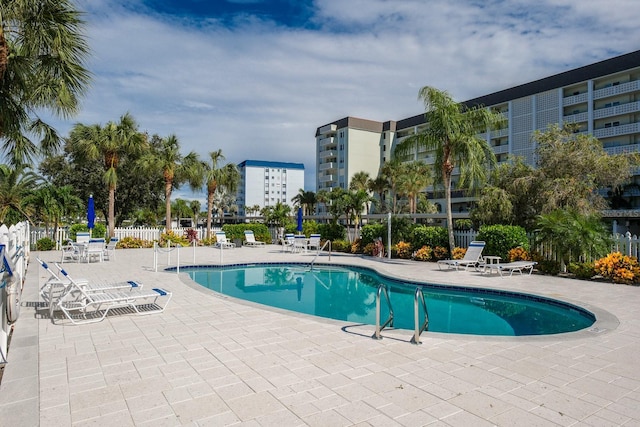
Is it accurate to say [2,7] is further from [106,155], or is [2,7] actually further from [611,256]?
[106,155]

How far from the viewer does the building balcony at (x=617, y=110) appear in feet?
125

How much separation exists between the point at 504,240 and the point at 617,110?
118 feet

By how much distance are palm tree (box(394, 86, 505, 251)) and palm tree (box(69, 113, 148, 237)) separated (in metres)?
17.1

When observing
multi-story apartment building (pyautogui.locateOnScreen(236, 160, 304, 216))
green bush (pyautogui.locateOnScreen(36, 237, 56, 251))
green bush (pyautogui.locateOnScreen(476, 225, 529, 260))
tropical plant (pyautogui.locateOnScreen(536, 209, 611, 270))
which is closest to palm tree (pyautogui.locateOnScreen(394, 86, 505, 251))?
green bush (pyautogui.locateOnScreen(476, 225, 529, 260))

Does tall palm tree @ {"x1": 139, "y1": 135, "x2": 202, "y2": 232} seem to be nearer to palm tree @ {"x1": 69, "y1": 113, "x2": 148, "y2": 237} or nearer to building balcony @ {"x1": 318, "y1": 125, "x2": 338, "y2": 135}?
palm tree @ {"x1": 69, "y1": 113, "x2": 148, "y2": 237}

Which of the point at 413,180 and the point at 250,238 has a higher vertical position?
the point at 413,180

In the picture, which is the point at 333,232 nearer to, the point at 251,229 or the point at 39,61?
the point at 251,229

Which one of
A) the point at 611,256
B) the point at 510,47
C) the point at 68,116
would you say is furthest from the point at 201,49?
the point at 611,256

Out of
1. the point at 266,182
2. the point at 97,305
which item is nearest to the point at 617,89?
the point at 97,305

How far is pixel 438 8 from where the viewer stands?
11.0 meters

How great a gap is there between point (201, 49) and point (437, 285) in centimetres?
1051

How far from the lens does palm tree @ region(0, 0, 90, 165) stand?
6262 millimetres

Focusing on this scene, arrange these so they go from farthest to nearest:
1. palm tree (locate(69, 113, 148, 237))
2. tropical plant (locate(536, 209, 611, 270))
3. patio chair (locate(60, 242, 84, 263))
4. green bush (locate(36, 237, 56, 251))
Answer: palm tree (locate(69, 113, 148, 237)) < green bush (locate(36, 237, 56, 251)) < patio chair (locate(60, 242, 84, 263)) < tropical plant (locate(536, 209, 611, 270))

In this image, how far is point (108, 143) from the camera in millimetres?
22781
